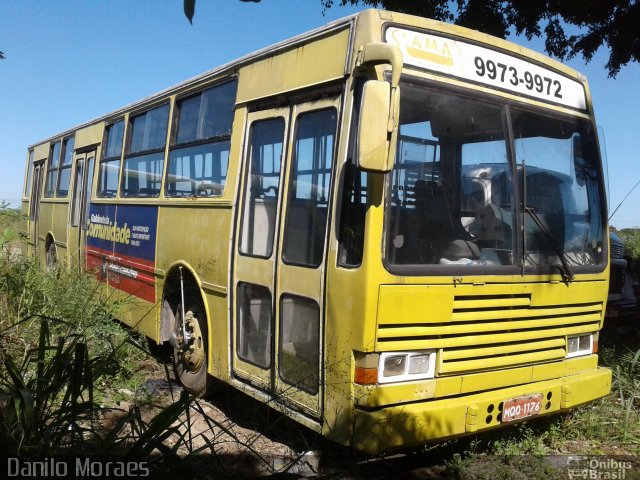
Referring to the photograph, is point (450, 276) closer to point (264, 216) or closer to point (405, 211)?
point (405, 211)

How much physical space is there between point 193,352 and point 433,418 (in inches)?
108

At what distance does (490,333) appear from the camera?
13.1 ft

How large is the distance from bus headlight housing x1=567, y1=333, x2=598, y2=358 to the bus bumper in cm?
51

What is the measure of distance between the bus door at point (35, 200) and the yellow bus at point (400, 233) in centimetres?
882

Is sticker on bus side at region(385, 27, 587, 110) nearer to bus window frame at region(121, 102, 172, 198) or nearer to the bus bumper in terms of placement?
the bus bumper

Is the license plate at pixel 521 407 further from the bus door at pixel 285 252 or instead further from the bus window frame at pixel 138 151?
the bus window frame at pixel 138 151

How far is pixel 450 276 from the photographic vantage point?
3775 millimetres

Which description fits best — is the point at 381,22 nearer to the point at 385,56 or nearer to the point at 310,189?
the point at 385,56

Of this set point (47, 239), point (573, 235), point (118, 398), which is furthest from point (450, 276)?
point (47, 239)

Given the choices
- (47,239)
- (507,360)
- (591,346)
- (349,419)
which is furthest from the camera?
(47,239)

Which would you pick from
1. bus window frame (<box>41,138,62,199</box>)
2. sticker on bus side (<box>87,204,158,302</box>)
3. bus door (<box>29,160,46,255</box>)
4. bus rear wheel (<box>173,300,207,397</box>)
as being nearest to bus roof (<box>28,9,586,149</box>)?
sticker on bus side (<box>87,204,158,302</box>)

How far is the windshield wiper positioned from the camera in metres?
4.20

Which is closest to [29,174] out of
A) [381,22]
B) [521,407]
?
[381,22]

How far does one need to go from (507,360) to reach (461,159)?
142 cm
